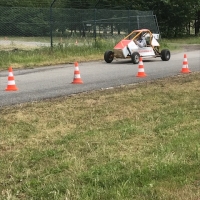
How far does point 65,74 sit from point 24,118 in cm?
687

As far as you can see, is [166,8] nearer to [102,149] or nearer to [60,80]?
[60,80]

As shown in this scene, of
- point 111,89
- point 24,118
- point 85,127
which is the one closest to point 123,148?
point 85,127

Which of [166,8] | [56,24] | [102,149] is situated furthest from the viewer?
[166,8]

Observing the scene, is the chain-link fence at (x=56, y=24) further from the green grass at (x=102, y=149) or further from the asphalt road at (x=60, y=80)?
the green grass at (x=102, y=149)

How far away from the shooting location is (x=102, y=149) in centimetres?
512

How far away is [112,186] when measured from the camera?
3943 millimetres

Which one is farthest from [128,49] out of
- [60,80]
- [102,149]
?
[102,149]

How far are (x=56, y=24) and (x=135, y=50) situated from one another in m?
5.32

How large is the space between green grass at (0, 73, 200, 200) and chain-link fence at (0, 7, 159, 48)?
43.1 feet

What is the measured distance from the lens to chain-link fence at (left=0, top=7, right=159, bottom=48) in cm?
2094

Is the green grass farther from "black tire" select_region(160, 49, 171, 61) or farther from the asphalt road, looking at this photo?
"black tire" select_region(160, 49, 171, 61)

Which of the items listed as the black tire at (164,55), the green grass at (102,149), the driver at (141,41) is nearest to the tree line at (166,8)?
the black tire at (164,55)

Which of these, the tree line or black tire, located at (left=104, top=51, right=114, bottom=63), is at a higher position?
the tree line

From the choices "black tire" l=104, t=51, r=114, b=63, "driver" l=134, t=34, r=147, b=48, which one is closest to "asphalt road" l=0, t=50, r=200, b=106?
"black tire" l=104, t=51, r=114, b=63
